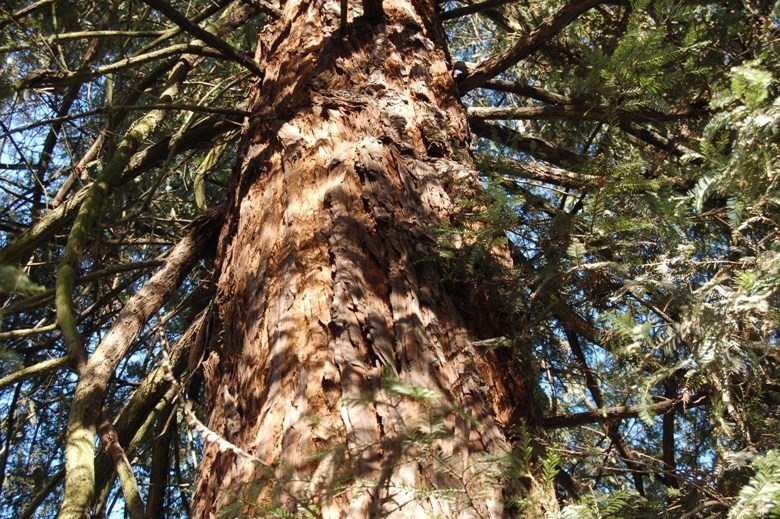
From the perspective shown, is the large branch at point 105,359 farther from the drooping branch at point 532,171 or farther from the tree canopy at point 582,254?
the drooping branch at point 532,171

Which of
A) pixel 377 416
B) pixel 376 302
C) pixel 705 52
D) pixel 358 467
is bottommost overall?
pixel 358 467

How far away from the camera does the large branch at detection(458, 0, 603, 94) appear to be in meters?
2.88

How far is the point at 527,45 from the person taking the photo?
3059 millimetres

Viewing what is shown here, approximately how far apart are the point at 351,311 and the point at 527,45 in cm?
156

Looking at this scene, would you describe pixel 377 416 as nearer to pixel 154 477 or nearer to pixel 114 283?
pixel 154 477

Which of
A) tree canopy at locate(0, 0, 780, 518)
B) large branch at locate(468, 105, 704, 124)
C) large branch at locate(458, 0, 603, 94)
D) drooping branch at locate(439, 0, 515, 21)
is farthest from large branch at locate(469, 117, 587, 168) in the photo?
drooping branch at locate(439, 0, 515, 21)

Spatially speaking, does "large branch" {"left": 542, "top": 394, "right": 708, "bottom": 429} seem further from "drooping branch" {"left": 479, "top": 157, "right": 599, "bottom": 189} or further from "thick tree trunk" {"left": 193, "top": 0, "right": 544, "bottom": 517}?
"drooping branch" {"left": 479, "top": 157, "right": 599, "bottom": 189}

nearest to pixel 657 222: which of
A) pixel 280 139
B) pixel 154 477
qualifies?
pixel 280 139

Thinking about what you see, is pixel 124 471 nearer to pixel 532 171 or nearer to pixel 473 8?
pixel 532 171

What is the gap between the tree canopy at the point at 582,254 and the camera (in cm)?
191

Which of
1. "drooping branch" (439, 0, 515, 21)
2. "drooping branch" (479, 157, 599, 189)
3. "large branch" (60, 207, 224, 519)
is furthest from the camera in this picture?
"drooping branch" (439, 0, 515, 21)

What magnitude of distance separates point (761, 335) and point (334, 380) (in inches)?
43.6

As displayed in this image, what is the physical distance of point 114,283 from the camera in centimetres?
A: 472

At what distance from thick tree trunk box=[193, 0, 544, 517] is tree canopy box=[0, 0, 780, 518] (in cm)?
12
